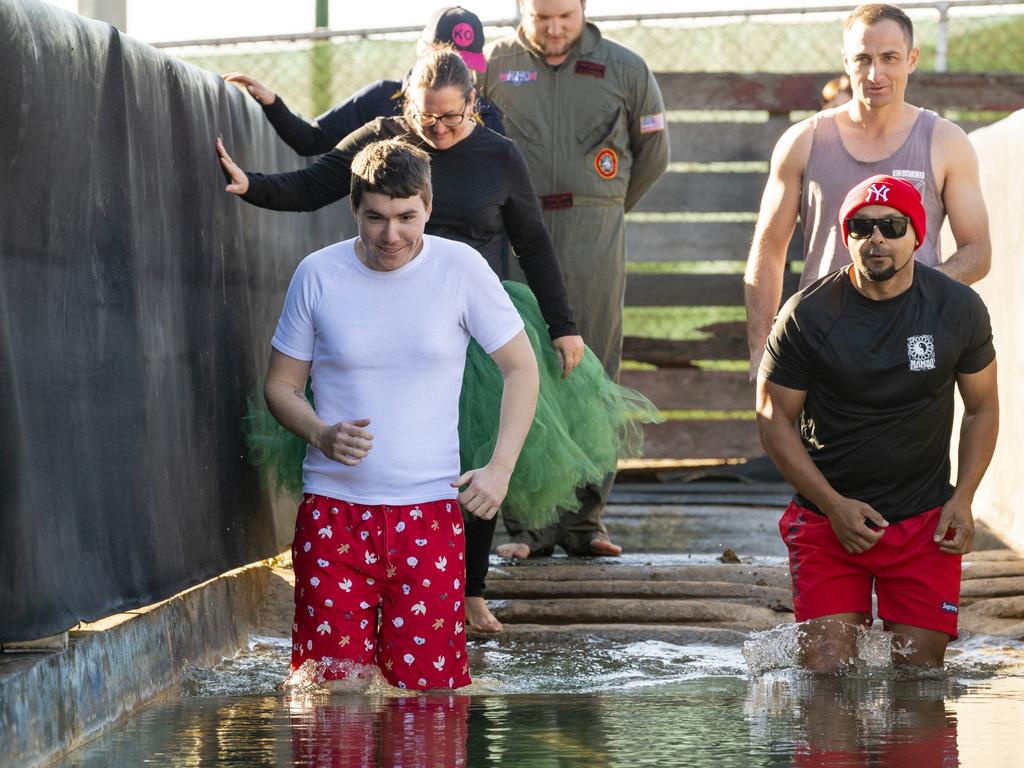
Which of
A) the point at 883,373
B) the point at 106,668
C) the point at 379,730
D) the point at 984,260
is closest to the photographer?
the point at 379,730

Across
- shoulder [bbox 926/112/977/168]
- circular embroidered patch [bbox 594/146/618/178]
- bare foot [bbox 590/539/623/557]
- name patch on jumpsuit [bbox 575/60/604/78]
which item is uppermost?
name patch on jumpsuit [bbox 575/60/604/78]

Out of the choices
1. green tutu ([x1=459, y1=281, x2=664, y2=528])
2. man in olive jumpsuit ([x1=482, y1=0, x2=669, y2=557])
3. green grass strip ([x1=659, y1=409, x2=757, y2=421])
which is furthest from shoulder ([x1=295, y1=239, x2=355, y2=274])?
green grass strip ([x1=659, y1=409, x2=757, y2=421])

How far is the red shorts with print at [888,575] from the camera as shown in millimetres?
4562

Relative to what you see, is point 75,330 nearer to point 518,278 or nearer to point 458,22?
point 458,22

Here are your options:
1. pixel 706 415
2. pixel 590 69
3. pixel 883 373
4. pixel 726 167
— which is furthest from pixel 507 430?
pixel 706 415

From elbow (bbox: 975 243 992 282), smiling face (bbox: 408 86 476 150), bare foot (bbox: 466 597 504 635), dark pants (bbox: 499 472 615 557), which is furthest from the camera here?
dark pants (bbox: 499 472 615 557)

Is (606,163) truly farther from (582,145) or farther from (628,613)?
(628,613)

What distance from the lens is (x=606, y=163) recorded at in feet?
22.1

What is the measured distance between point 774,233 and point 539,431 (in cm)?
99

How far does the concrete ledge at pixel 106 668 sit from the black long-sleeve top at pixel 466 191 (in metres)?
1.17

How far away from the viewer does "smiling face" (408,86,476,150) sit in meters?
4.76

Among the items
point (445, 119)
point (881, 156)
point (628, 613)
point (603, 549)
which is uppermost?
point (445, 119)

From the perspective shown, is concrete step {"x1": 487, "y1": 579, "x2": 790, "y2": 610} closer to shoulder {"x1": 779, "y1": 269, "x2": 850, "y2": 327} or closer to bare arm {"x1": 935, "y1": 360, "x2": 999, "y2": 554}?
bare arm {"x1": 935, "y1": 360, "x2": 999, "y2": 554}

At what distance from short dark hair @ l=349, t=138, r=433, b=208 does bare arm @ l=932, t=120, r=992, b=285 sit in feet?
5.71
